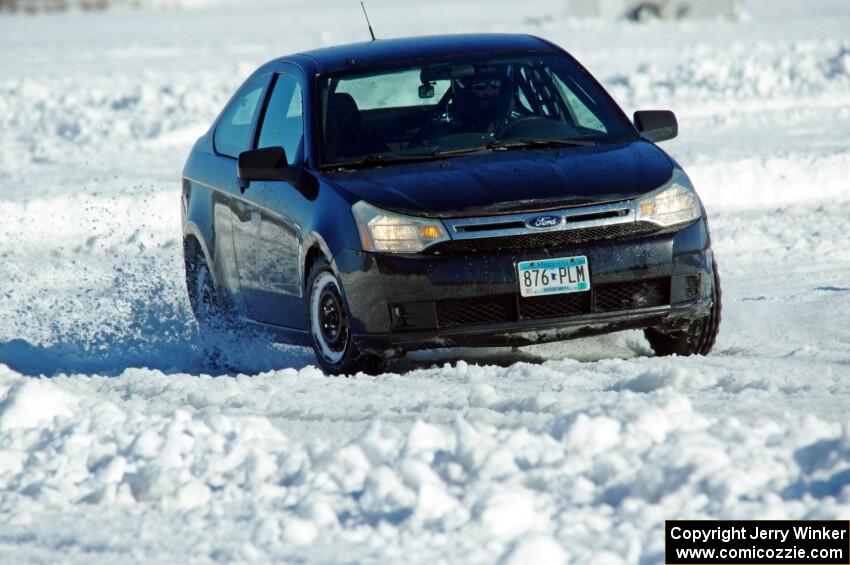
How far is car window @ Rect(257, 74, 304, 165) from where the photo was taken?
7578 mm

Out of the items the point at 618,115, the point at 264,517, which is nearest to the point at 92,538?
the point at 264,517

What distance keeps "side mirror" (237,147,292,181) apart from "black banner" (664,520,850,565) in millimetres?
3415

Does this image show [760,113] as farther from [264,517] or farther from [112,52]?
[112,52]

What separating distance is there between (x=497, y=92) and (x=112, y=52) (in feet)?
86.7

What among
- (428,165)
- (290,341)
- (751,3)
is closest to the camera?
(428,165)

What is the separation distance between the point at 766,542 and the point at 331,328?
3.07 meters

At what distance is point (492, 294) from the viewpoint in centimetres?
646

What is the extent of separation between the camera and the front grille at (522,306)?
6.50m

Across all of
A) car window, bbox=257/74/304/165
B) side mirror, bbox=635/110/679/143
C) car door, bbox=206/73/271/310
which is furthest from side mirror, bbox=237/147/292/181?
side mirror, bbox=635/110/679/143

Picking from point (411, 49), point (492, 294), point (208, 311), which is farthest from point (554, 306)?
point (208, 311)

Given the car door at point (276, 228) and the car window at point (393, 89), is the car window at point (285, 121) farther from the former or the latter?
the car window at point (393, 89)

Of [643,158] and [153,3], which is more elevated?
[643,158]


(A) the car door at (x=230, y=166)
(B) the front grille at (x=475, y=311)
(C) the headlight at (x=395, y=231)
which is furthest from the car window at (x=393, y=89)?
(B) the front grille at (x=475, y=311)

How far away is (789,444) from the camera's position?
474 cm
